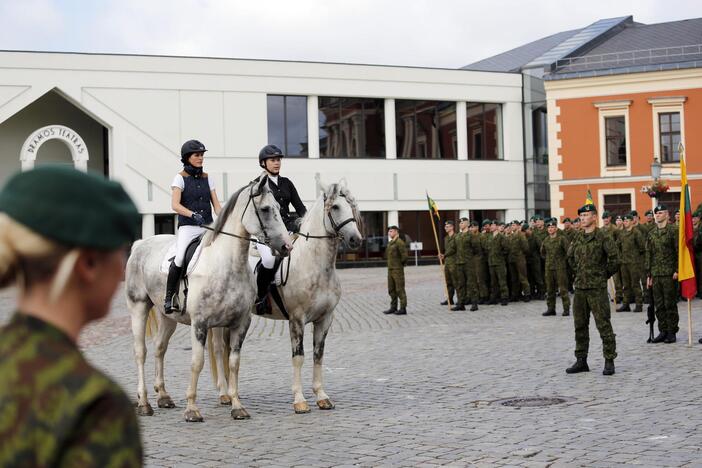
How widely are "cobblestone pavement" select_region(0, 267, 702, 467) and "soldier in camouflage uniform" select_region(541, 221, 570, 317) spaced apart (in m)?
2.13

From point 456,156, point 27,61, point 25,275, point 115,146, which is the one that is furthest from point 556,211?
point 25,275

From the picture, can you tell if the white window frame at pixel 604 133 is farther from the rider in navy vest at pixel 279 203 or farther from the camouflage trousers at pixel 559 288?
the rider in navy vest at pixel 279 203

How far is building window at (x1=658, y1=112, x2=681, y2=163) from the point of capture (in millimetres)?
40531

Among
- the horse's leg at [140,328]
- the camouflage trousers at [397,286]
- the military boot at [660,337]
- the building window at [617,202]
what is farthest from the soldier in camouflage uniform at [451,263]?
the building window at [617,202]

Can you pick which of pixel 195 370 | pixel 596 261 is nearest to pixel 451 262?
pixel 596 261

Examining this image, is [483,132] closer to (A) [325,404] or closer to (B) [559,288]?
(B) [559,288]

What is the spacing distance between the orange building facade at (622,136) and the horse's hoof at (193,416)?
34152 mm

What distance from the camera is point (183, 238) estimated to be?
916 centimetres

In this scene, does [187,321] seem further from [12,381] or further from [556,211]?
[556,211]

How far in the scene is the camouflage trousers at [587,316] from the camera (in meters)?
10.9

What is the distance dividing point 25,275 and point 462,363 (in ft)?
34.7

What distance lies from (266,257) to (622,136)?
34860 millimetres

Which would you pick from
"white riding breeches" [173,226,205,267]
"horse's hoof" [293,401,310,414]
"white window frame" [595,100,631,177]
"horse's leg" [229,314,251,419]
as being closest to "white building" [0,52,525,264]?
"white window frame" [595,100,631,177]

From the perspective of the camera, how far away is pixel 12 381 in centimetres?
168
